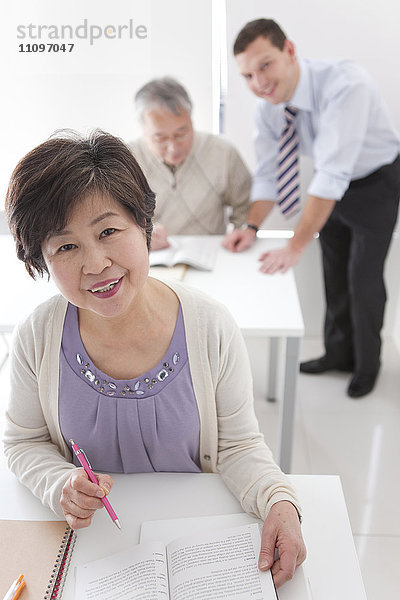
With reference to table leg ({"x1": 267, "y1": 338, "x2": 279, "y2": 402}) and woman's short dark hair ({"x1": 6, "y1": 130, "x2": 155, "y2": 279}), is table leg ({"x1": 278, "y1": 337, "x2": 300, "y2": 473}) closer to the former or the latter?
table leg ({"x1": 267, "y1": 338, "x2": 279, "y2": 402})

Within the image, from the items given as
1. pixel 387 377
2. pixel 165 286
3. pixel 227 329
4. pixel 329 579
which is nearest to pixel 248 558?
pixel 329 579

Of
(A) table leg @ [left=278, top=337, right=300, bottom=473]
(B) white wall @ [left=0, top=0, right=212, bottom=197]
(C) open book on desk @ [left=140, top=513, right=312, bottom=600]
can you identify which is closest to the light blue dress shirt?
(B) white wall @ [left=0, top=0, right=212, bottom=197]

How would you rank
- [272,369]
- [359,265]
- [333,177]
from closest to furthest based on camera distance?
[333,177]
[359,265]
[272,369]

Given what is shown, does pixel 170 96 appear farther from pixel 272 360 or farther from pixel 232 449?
pixel 232 449

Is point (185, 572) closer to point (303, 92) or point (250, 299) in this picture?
point (250, 299)

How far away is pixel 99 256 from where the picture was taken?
3.11 ft

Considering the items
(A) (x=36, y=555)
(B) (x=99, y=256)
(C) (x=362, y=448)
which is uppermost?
(B) (x=99, y=256)

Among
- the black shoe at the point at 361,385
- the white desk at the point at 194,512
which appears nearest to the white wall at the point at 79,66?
the white desk at the point at 194,512

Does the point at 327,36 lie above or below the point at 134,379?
above

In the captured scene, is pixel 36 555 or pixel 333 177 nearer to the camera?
pixel 36 555

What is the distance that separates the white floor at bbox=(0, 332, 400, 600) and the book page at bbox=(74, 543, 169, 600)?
101cm

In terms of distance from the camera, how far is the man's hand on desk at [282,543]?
0.92 metres

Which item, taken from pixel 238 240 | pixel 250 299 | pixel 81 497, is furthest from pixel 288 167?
pixel 81 497

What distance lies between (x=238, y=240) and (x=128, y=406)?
1151mm
